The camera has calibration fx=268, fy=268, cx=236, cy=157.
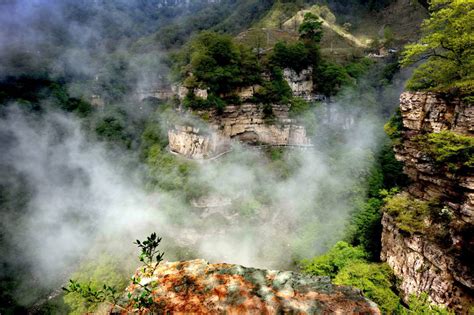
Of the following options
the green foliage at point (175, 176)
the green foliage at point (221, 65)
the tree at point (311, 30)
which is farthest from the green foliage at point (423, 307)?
the tree at point (311, 30)

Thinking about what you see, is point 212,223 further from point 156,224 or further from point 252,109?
point 252,109

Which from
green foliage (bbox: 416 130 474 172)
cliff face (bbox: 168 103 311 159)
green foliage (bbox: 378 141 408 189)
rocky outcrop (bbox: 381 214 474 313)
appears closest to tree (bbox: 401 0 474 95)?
green foliage (bbox: 416 130 474 172)

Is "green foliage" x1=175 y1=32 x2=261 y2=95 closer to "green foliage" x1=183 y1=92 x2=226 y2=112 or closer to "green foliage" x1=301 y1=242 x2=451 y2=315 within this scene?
"green foliage" x1=183 y1=92 x2=226 y2=112

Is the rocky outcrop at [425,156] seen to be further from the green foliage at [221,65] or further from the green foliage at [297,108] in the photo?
the green foliage at [221,65]

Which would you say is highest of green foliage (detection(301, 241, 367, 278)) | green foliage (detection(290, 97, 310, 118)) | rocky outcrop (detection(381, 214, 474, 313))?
green foliage (detection(290, 97, 310, 118))

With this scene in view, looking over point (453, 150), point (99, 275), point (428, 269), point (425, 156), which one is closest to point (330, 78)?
point (425, 156)
